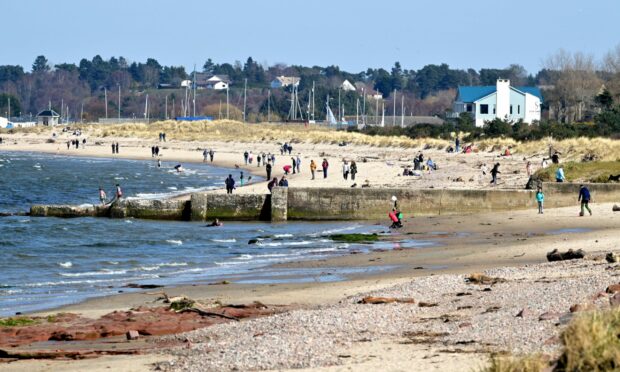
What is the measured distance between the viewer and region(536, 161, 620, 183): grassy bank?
41.3 meters

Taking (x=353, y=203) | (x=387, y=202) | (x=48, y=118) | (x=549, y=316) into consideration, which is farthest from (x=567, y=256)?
(x=48, y=118)

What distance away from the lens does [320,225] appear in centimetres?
3559

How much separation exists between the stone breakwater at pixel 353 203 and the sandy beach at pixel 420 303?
1.79m

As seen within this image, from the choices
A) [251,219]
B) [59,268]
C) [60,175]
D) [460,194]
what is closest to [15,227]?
[251,219]

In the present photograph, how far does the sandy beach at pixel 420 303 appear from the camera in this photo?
1185 centimetres

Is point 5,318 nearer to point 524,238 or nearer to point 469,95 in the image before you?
point 524,238

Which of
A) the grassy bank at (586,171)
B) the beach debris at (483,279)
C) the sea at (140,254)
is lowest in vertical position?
the sea at (140,254)

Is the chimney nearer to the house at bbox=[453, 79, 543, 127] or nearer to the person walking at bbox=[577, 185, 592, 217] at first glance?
the house at bbox=[453, 79, 543, 127]

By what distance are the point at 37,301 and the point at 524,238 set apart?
44.4 feet

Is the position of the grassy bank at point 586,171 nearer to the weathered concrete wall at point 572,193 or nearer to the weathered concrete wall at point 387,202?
the weathered concrete wall at point 572,193

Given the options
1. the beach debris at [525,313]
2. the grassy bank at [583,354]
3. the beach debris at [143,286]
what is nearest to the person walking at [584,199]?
the beach debris at [143,286]

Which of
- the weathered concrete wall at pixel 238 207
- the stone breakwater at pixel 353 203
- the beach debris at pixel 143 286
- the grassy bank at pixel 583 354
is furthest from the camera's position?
the weathered concrete wall at pixel 238 207

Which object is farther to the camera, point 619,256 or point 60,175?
point 60,175

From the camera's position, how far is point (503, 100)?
110312 millimetres
